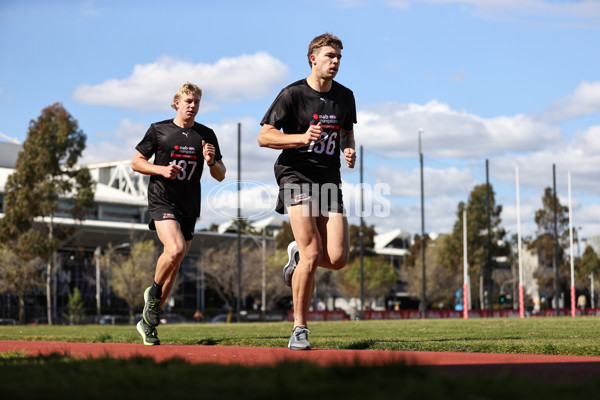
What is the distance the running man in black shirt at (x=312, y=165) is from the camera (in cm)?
696

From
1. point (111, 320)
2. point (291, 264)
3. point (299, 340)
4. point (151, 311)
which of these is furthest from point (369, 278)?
point (299, 340)

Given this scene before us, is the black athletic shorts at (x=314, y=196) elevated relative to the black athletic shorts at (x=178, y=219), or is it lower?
elevated

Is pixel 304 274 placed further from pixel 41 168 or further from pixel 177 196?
pixel 41 168

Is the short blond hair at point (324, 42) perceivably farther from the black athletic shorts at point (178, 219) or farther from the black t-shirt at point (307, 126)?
the black athletic shorts at point (178, 219)

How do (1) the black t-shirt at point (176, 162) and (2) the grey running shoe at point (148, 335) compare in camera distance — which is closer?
(2) the grey running shoe at point (148, 335)

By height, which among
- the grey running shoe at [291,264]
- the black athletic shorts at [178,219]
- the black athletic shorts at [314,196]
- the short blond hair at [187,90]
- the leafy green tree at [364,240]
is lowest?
→ the grey running shoe at [291,264]

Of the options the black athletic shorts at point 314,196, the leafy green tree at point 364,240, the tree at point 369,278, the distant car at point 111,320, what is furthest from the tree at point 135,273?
the black athletic shorts at point 314,196

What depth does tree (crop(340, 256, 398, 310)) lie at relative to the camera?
7275cm

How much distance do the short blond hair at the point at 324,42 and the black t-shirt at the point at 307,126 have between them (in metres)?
0.31

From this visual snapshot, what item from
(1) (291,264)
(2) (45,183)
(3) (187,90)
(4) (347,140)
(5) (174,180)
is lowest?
(1) (291,264)

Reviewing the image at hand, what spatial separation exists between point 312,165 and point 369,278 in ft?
225

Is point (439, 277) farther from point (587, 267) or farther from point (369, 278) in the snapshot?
point (587, 267)

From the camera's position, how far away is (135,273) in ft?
189

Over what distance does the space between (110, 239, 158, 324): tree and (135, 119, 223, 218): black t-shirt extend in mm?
49485
